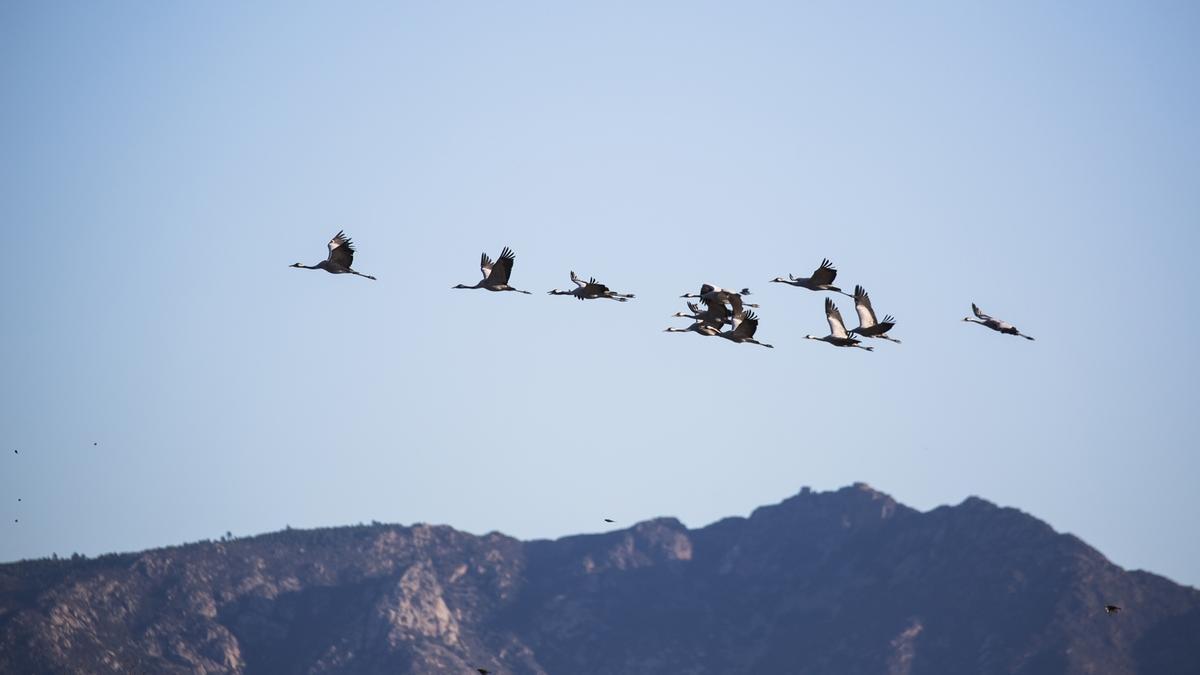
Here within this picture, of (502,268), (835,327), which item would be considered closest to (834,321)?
(835,327)

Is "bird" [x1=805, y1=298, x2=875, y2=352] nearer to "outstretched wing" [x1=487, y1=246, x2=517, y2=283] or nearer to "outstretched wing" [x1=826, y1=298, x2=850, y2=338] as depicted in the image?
"outstretched wing" [x1=826, y1=298, x2=850, y2=338]

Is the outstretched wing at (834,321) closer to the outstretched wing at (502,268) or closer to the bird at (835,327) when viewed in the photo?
the bird at (835,327)

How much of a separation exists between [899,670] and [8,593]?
97633mm

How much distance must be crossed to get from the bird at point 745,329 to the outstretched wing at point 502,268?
27.5 ft

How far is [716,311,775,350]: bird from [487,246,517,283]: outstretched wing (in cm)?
837

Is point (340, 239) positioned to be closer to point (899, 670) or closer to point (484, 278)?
point (484, 278)

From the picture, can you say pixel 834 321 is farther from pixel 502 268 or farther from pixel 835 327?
pixel 502 268

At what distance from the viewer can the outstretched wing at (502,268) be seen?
64.4m

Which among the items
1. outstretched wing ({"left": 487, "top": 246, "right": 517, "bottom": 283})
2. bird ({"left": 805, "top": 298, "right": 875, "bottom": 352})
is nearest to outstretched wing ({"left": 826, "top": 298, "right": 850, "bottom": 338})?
bird ({"left": 805, "top": 298, "right": 875, "bottom": 352})

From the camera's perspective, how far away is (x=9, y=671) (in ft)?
586

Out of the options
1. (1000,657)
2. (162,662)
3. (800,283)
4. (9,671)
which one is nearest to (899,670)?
(1000,657)

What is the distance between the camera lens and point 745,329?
64750mm

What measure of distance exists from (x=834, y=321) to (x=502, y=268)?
12.6m

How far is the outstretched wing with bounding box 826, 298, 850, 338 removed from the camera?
67.4 metres
